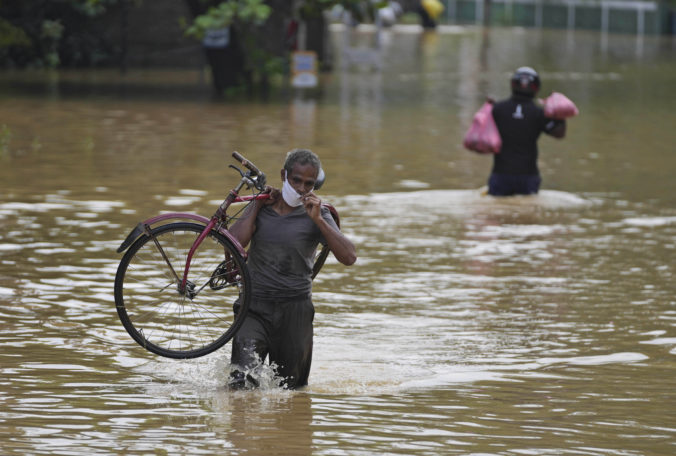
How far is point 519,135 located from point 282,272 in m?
8.13

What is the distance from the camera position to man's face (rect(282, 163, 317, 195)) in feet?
24.5

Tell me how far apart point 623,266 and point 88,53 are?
83.4ft

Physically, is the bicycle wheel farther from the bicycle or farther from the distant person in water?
the distant person in water

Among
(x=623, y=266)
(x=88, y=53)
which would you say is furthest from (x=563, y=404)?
(x=88, y=53)

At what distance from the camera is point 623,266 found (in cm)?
1195

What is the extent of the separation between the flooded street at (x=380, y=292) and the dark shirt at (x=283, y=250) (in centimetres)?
54

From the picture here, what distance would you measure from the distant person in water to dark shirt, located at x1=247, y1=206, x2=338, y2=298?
314 inches

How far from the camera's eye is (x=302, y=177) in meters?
7.48

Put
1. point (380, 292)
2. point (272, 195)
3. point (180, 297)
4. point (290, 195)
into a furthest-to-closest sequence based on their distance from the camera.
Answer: point (380, 292)
point (180, 297)
point (272, 195)
point (290, 195)

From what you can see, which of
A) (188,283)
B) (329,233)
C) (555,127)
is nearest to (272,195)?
(329,233)

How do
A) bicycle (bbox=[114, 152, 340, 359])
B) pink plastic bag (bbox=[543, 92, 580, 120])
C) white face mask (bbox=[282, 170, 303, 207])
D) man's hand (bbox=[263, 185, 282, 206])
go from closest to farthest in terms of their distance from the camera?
bicycle (bbox=[114, 152, 340, 359])
white face mask (bbox=[282, 170, 303, 207])
man's hand (bbox=[263, 185, 282, 206])
pink plastic bag (bbox=[543, 92, 580, 120])

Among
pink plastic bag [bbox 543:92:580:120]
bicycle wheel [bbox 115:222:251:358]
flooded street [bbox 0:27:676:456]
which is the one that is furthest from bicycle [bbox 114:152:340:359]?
pink plastic bag [bbox 543:92:580:120]

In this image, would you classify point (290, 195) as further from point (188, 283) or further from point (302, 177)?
point (188, 283)

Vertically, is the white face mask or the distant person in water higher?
the white face mask
